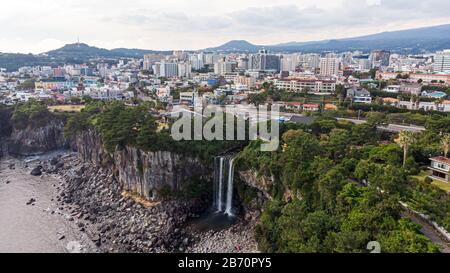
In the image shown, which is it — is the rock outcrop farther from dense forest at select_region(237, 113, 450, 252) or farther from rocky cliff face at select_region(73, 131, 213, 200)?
dense forest at select_region(237, 113, 450, 252)

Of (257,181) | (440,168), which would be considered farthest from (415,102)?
(257,181)

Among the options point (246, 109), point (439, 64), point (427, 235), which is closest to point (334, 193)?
point (427, 235)

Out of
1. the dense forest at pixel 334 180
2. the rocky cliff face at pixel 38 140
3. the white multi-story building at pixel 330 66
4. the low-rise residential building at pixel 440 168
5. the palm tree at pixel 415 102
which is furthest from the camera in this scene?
the white multi-story building at pixel 330 66

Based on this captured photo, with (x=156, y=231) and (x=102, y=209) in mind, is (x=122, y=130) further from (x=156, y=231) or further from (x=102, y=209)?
(x=156, y=231)

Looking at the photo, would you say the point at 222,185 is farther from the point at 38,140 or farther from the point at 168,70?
the point at 168,70

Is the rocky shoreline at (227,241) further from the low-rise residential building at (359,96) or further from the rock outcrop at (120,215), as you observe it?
the low-rise residential building at (359,96)

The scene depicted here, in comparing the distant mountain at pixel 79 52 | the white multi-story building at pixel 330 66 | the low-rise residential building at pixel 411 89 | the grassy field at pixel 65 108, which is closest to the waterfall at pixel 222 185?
the grassy field at pixel 65 108
